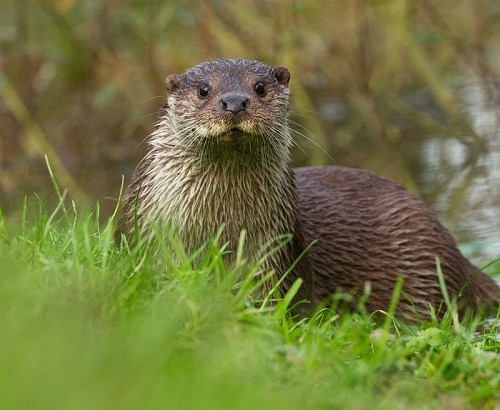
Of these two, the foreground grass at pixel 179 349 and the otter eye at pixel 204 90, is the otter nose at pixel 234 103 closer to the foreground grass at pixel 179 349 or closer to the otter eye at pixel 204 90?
the otter eye at pixel 204 90

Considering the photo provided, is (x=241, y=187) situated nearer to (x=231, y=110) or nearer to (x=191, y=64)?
(x=231, y=110)

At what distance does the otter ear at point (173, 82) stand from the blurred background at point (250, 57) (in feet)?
8.67

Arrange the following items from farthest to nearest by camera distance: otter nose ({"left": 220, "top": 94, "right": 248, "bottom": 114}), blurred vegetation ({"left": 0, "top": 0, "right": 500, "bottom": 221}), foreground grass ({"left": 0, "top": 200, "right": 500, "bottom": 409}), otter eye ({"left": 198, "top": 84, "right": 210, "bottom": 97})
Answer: blurred vegetation ({"left": 0, "top": 0, "right": 500, "bottom": 221}) → otter eye ({"left": 198, "top": 84, "right": 210, "bottom": 97}) → otter nose ({"left": 220, "top": 94, "right": 248, "bottom": 114}) → foreground grass ({"left": 0, "top": 200, "right": 500, "bottom": 409})

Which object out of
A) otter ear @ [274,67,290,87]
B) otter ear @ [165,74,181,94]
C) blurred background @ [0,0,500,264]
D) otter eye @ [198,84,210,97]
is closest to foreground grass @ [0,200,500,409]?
otter eye @ [198,84,210,97]

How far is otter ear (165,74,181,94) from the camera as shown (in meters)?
4.37

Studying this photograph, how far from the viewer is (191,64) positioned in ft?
27.1

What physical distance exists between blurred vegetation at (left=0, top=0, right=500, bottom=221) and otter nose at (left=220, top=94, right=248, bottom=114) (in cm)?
324

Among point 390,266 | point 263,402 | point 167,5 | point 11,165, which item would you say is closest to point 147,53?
point 167,5

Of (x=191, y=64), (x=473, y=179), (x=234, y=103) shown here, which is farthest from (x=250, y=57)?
(x=234, y=103)

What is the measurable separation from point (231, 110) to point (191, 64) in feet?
14.6

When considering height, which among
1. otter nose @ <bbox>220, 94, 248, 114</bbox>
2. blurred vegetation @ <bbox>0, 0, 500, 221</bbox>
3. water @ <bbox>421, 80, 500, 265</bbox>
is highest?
otter nose @ <bbox>220, 94, 248, 114</bbox>

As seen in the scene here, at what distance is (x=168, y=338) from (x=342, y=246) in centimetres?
223

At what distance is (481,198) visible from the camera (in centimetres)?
674

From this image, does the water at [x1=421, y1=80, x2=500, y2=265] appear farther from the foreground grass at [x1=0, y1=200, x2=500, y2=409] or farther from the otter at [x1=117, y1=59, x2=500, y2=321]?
the foreground grass at [x1=0, y1=200, x2=500, y2=409]
